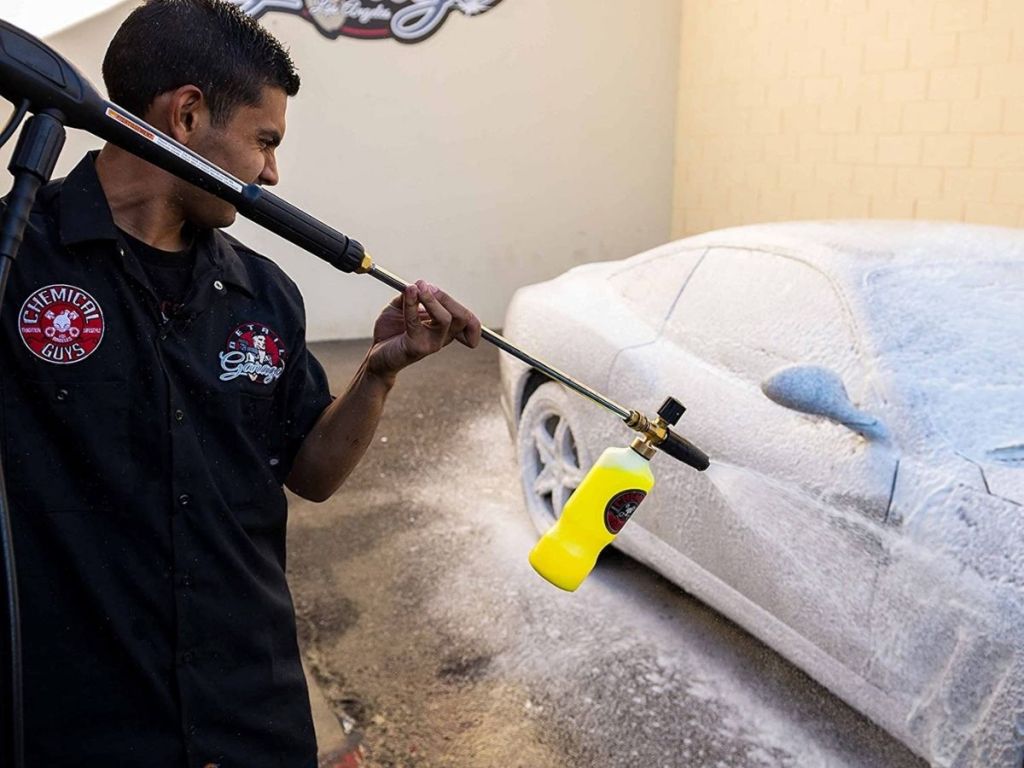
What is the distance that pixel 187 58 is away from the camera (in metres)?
1.38

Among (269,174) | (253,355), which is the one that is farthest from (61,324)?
(269,174)

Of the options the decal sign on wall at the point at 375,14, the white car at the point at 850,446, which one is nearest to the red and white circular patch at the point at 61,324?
the white car at the point at 850,446

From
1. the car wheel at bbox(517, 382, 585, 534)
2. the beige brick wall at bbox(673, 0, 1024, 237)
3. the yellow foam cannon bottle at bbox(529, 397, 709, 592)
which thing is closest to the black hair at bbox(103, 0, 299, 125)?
the yellow foam cannon bottle at bbox(529, 397, 709, 592)

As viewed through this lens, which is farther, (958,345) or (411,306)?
(958,345)

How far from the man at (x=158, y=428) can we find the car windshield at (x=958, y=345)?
5.27ft

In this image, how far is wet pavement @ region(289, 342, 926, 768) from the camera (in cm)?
281

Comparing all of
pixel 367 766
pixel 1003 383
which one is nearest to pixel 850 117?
pixel 1003 383

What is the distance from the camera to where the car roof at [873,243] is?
3.13 meters

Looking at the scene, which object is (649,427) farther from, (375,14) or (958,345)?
(375,14)

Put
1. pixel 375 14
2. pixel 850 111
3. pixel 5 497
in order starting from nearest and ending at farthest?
pixel 5 497, pixel 850 111, pixel 375 14

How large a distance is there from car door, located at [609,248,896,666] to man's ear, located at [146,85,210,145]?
1.86 metres

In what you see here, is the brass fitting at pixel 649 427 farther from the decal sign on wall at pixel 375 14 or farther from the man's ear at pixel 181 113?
the decal sign on wall at pixel 375 14

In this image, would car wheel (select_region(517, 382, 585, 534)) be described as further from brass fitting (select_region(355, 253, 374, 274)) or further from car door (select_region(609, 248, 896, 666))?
brass fitting (select_region(355, 253, 374, 274))

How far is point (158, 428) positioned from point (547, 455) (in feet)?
9.24
